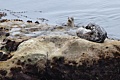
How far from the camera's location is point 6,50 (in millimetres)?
14469

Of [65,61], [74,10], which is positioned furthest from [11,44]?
[74,10]

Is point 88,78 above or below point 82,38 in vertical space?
below

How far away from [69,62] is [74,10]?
58.1 ft

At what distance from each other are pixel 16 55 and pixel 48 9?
18.2m

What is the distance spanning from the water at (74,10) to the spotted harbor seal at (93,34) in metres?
7.51

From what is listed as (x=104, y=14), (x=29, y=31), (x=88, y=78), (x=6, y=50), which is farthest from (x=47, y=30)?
(x=104, y=14)

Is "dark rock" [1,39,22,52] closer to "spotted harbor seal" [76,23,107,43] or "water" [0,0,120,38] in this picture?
"spotted harbor seal" [76,23,107,43]

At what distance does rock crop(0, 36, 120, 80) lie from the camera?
13289mm

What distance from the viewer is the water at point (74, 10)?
2563 cm

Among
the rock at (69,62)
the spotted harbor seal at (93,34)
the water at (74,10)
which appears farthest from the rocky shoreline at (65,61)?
the water at (74,10)

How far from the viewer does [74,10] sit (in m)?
30.8

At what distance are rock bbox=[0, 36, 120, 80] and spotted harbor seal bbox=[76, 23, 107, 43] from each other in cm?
33

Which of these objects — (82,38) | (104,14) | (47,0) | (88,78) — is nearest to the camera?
(88,78)

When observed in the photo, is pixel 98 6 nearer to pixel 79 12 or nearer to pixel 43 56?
pixel 79 12
